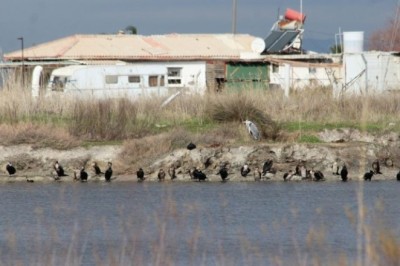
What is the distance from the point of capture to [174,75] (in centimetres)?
4747

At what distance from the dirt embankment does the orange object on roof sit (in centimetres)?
2572

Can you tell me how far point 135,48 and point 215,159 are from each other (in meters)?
25.6

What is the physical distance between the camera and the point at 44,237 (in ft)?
58.1

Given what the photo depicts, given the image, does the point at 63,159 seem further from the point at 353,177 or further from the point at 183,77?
the point at 183,77

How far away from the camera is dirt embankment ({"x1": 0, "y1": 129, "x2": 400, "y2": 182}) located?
28.2 m

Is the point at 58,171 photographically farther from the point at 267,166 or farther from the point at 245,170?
the point at 267,166

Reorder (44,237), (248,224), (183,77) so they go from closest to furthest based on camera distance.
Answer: (44,237), (248,224), (183,77)

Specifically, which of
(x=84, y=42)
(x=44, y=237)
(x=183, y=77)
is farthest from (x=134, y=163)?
(x=84, y=42)

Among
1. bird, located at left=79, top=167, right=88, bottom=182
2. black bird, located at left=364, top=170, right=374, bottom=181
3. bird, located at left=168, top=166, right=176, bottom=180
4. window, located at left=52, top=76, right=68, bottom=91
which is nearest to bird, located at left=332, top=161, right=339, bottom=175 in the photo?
black bird, located at left=364, top=170, right=374, bottom=181

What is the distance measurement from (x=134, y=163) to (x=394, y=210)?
876cm

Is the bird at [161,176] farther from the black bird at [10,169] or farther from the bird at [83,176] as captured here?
the black bird at [10,169]

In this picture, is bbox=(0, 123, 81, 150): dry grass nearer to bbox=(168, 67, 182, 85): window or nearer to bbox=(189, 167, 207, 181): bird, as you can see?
bbox=(189, 167, 207, 181): bird

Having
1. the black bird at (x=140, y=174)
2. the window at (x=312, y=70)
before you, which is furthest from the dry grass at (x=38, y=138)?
the window at (x=312, y=70)

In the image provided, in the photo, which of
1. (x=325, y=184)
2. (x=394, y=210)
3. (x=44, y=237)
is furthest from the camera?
(x=325, y=184)
